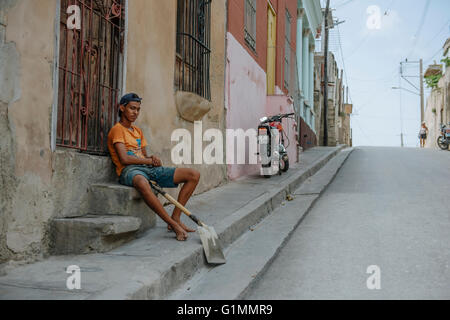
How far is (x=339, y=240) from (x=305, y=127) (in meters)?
14.5

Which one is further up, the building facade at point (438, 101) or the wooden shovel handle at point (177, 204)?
the building facade at point (438, 101)

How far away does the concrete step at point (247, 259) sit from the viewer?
11.3 ft

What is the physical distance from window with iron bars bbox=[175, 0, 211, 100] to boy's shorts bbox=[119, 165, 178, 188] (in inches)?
88.7

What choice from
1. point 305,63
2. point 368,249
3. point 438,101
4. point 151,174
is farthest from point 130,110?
point 438,101

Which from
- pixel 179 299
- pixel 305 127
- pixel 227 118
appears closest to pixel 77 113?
pixel 179 299

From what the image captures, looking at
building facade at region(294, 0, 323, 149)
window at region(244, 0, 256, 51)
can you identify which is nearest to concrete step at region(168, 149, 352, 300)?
window at region(244, 0, 256, 51)

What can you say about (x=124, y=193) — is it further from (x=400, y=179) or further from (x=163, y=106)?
(x=400, y=179)

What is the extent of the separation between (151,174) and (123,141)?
411 millimetres

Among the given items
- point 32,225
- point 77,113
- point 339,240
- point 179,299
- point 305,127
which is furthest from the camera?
point 305,127

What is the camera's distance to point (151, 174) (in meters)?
4.62

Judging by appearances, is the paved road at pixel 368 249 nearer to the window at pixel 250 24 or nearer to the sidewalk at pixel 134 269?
the sidewalk at pixel 134 269

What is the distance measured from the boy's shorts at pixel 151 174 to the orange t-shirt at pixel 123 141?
5.1 inches

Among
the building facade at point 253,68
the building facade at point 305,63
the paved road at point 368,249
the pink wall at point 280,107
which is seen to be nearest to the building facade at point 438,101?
the building facade at point 305,63

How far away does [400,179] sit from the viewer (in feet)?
30.9
